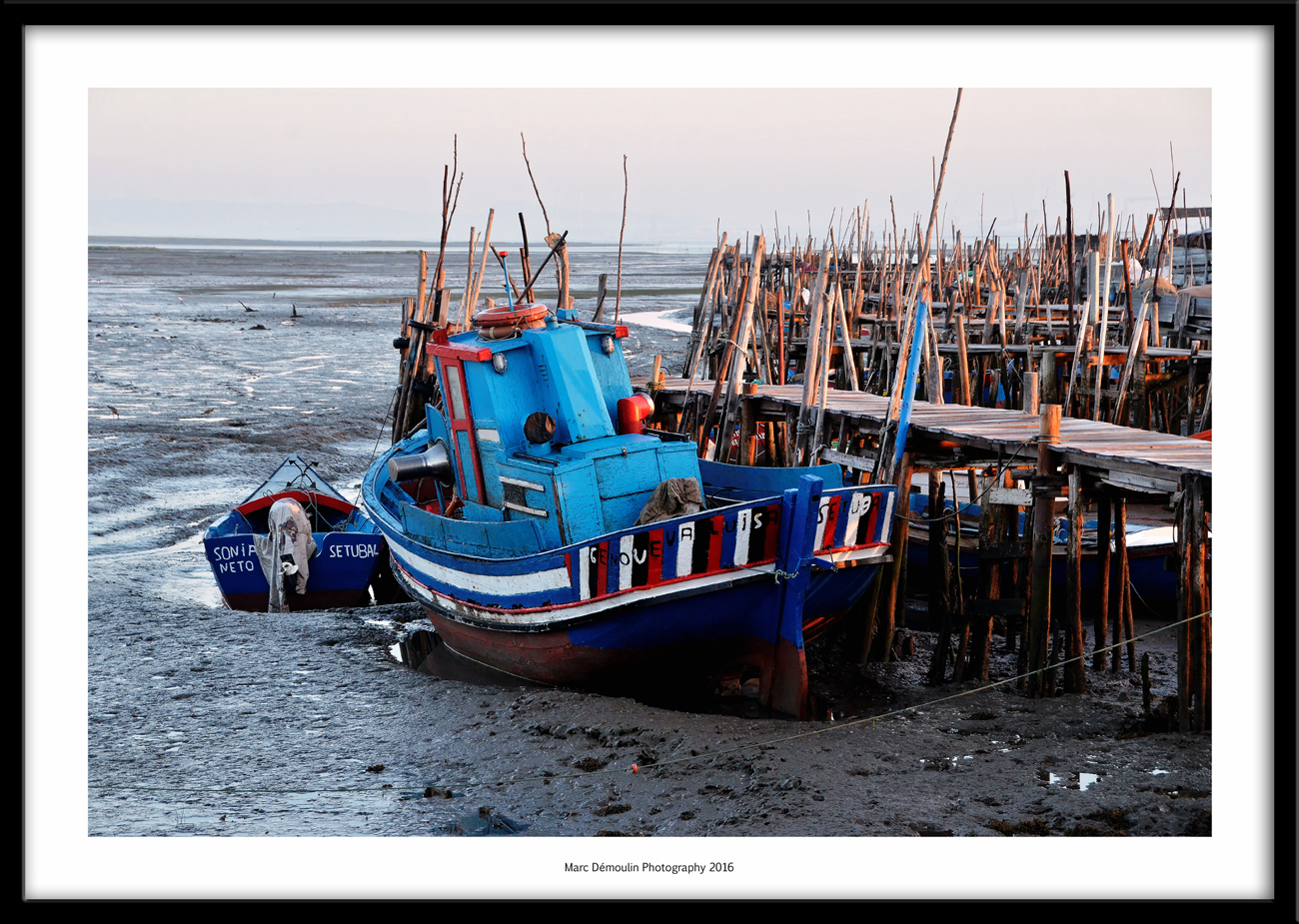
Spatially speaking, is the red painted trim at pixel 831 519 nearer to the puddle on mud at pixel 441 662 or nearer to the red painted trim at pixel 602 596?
the red painted trim at pixel 602 596

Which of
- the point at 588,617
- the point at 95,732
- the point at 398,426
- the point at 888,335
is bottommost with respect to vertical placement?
the point at 95,732

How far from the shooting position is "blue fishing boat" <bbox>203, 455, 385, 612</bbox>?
1327 centimetres

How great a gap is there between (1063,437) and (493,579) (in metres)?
5.48

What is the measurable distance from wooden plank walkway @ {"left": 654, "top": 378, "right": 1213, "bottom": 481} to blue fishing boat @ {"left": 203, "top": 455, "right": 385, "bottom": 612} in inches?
221

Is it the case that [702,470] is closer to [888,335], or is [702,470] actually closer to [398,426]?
[398,426]

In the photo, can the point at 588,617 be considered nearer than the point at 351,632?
Yes

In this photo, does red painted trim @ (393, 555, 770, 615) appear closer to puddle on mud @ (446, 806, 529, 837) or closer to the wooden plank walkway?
puddle on mud @ (446, 806, 529, 837)

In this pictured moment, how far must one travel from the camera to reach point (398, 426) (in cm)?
1636

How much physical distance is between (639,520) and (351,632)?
4638 mm

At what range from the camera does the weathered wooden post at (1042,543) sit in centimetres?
957

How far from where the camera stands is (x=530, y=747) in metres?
8.97

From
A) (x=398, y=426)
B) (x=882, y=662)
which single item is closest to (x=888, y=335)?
(x=398, y=426)

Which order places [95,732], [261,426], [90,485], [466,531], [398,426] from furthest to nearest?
1. [261,426]
2. [90,485]
3. [398,426]
4. [466,531]
5. [95,732]

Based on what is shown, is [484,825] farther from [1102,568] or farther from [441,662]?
[1102,568]
